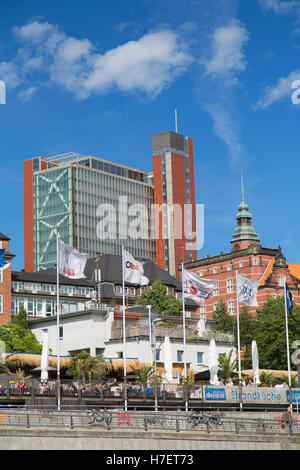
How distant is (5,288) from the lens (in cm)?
10362

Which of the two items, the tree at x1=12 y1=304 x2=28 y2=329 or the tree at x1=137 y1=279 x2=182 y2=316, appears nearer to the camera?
the tree at x1=12 y1=304 x2=28 y2=329

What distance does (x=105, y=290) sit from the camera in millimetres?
120125

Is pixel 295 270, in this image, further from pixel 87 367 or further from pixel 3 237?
pixel 87 367

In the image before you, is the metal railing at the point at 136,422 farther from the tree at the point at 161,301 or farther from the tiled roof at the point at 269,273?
the tiled roof at the point at 269,273

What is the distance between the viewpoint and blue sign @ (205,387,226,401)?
5322cm

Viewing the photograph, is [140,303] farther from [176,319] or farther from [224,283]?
[224,283]

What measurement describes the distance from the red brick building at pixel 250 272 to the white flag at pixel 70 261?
9829 centimetres

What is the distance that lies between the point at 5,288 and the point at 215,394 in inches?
2153

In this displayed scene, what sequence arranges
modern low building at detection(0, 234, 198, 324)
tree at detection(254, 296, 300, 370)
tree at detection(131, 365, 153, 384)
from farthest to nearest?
1. modern low building at detection(0, 234, 198, 324)
2. tree at detection(254, 296, 300, 370)
3. tree at detection(131, 365, 153, 384)

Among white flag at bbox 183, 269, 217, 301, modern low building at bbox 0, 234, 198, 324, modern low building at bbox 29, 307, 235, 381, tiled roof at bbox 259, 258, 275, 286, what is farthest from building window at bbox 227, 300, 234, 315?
white flag at bbox 183, 269, 217, 301

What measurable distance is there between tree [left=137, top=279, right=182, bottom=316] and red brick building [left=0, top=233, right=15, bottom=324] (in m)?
18.4

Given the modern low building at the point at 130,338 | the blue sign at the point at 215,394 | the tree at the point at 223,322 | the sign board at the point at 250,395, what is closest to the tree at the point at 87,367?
the blue sign at the point at 215,394

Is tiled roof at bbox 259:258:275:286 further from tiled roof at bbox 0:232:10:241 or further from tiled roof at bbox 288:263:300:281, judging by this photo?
tiled roof at bbox 0:232:10:241
